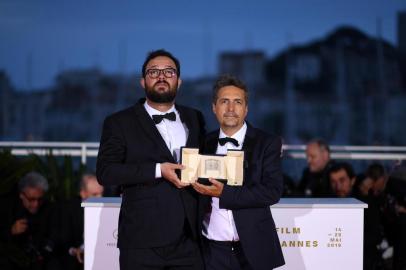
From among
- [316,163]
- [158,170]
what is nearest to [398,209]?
[316,163]

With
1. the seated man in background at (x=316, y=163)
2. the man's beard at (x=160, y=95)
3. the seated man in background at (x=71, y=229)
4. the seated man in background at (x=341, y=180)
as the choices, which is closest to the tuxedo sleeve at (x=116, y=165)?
the man's beard at (x=160, y=95)

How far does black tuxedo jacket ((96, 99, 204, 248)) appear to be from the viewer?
4094 mm

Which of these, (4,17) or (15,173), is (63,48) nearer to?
(4,17)

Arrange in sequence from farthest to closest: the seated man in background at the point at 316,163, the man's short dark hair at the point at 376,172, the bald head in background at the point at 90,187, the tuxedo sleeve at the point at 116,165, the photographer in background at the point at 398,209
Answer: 1. the seated man in background at the point at 316,163
2. the man's short dark hair at the point at 376,172
3. the bald head in background at the point at 90,187
4. the photographer in background at the point at 398,209
5. the tuxedo sleeve at the point at 116,165

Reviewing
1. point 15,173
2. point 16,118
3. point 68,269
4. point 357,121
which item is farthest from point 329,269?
point 357,121

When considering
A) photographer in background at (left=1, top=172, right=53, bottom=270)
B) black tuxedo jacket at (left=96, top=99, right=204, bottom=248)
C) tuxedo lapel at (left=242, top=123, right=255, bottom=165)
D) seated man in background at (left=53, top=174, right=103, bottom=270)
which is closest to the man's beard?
black tuxedo jacket at (left=96, top=99, right=204, bottom=248)

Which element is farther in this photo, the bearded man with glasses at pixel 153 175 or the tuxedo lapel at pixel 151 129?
the tuxedo lapel at pixel 151 129

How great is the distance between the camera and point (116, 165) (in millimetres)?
4098

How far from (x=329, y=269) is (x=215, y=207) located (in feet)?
4.46

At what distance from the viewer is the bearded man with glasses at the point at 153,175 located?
4086 millimetres

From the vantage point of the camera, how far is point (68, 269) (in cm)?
671

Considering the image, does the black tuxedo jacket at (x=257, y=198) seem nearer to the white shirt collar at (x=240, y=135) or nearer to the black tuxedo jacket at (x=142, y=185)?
the white shirt collar at (x=240, y=135)

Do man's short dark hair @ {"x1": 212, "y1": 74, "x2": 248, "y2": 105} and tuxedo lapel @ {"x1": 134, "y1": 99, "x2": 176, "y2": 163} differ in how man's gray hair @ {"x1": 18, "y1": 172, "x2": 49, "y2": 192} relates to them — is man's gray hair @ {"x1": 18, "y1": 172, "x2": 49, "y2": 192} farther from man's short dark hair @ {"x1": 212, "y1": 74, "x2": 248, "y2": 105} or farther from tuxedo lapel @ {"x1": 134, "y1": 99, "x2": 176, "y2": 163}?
man's short dark hair @ {"x1": 212, "y1": 74, "x2": 248, "y2": 105}

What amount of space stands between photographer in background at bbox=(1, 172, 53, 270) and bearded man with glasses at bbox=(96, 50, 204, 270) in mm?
2907
